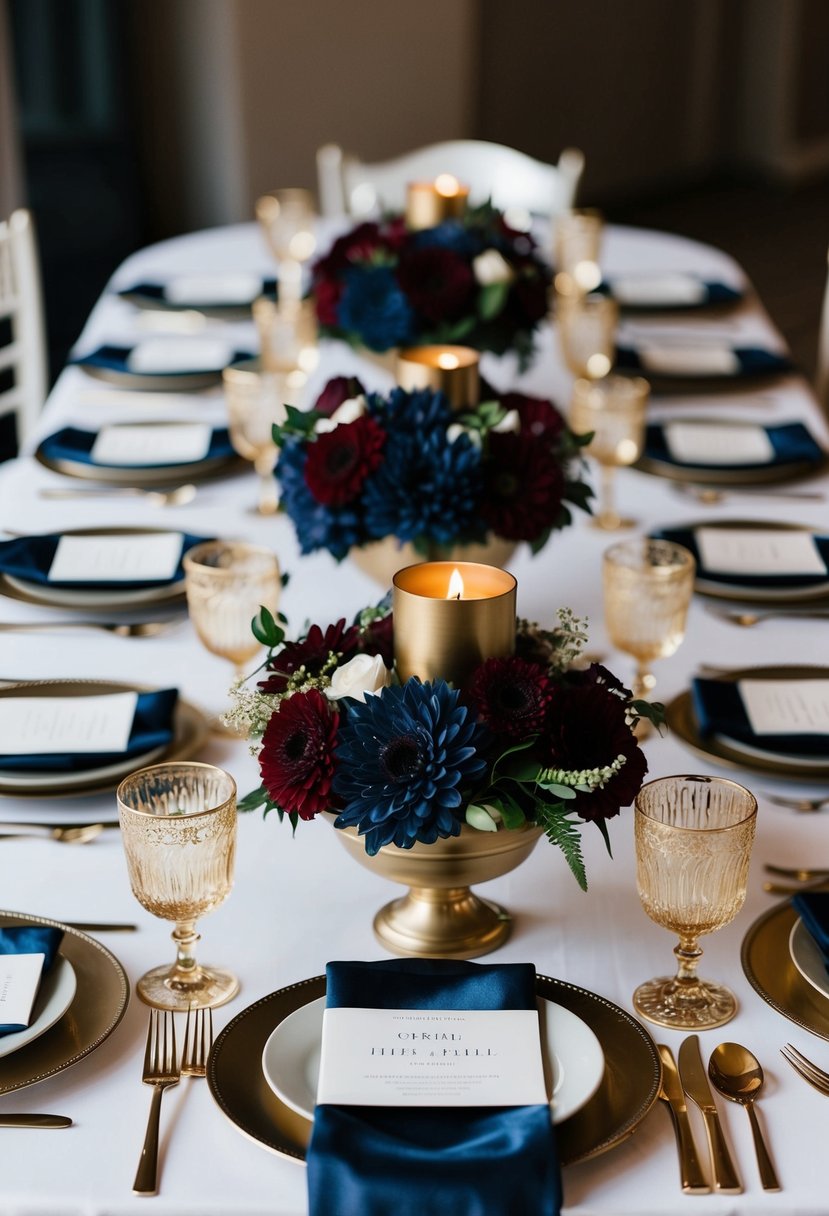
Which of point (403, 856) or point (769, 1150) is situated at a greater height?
A: point (403, 856)

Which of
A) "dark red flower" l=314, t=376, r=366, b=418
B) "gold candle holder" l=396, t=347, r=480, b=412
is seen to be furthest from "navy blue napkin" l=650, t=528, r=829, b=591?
"dark red flower" l=314, t=376, r=366, b=418

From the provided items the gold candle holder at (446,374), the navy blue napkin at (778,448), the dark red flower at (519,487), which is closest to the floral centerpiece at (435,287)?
the navy blue napkin at (778,448)

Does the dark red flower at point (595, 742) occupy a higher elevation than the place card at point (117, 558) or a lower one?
higher

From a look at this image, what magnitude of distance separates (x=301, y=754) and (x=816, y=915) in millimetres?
422

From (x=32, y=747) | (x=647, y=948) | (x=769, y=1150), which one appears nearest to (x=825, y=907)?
(x=647, y=948)

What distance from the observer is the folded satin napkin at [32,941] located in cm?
107

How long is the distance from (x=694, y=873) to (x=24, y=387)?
2.13 m

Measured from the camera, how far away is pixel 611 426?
6.46 ft

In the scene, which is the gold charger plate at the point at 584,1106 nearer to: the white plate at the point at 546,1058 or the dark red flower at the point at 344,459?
the white plate at the point at 546,1058

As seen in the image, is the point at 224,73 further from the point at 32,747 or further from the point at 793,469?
the point at 32,747

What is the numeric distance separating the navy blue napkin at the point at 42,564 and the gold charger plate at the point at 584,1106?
78 cm

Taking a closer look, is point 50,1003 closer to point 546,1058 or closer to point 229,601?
point 546,1058

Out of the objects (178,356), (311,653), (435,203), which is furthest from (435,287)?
(311,653)

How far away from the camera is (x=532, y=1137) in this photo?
877 mm
